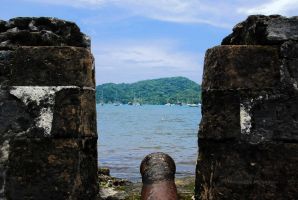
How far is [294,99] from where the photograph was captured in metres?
3.87

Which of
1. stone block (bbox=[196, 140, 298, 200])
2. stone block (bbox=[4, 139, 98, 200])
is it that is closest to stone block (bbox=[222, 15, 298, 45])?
stone block (bbox=[196, 140, 298, 200])

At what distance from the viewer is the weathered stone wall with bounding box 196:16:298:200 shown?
3.83 meters

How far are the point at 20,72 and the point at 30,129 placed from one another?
0.48 meters

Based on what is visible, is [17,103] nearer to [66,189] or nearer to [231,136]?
[66,189]

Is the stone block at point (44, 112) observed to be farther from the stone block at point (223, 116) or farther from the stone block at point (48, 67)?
the stone block at point (223, 116)

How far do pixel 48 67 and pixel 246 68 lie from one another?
1.63 metres

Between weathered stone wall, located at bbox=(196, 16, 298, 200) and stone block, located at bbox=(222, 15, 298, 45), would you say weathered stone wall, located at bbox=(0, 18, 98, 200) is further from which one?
stone block, located at bbox=(222, 15, 298, 45)

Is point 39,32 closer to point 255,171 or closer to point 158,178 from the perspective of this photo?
point 158,178

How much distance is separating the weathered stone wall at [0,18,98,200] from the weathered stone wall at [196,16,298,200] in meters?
1.03

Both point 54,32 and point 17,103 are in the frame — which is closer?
point 17,103

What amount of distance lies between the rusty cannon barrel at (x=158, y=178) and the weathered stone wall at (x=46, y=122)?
491 mm

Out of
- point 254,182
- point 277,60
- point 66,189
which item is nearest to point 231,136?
point 254,182

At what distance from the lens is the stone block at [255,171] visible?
3820mm

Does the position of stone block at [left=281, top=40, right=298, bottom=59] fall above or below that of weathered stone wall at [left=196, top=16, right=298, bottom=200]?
above
